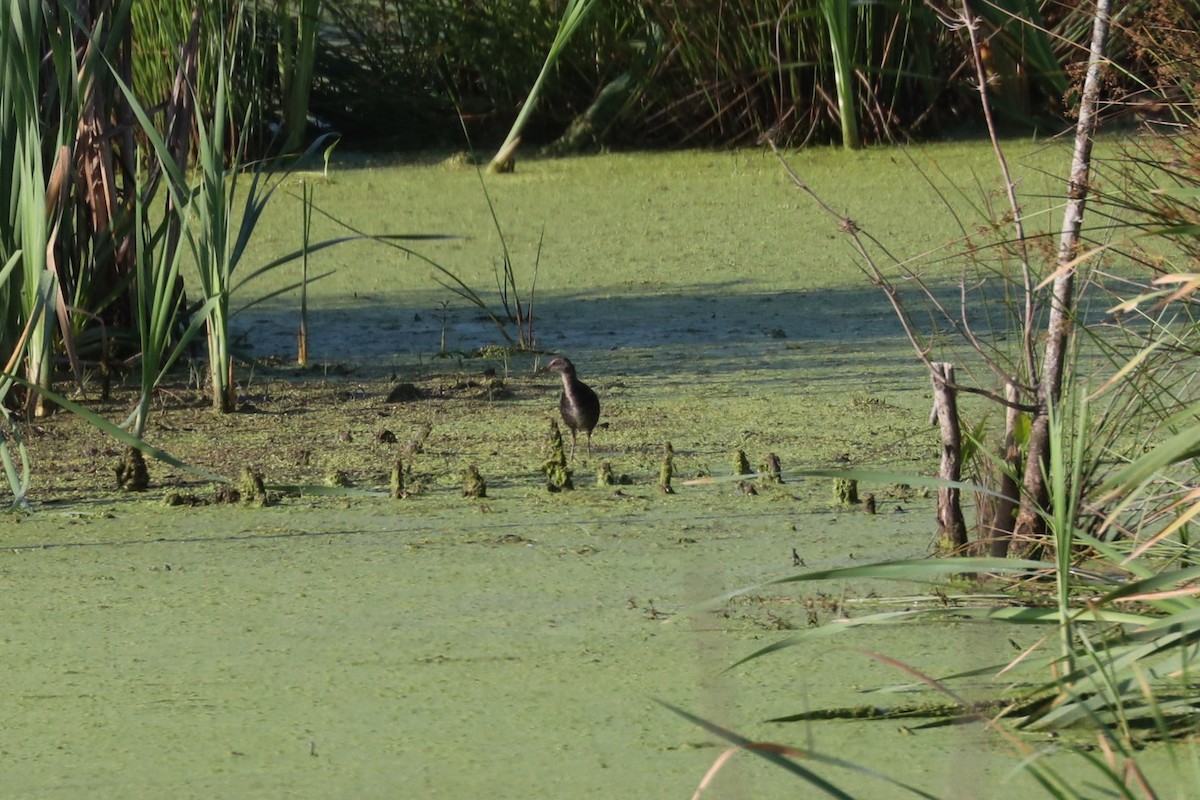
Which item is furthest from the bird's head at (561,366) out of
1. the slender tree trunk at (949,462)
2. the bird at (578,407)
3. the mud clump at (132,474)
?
the slender tree trunk at (949,462)

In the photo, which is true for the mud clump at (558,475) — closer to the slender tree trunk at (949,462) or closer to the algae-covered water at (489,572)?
the algae-covered water at (489,572)

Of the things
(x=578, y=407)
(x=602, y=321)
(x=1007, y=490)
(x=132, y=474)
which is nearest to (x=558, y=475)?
(x=578, y=407)

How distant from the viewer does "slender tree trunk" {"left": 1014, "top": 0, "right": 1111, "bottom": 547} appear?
1959 mm

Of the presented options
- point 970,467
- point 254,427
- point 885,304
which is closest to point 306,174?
point 885,304

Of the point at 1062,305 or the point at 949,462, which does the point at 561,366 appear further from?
the point at 1062,305

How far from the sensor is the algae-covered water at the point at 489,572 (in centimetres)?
178

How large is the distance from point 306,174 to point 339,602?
12.6 feet

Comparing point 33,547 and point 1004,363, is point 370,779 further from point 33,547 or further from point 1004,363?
point 1004,363

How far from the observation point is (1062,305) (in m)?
1.96

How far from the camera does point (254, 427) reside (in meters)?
3.25

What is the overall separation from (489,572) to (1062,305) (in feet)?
2.84

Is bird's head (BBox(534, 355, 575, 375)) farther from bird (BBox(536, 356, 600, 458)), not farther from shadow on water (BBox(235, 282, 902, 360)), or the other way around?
shadow on water (BBox(235, 282, 902, 360))

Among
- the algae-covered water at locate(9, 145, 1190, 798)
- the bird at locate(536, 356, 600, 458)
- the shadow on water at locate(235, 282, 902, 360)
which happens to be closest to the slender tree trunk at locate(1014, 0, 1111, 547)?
the algae-covered water at locate(9, 145, 1190, 798)

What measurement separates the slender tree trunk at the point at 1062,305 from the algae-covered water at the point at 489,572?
189 millimetres
